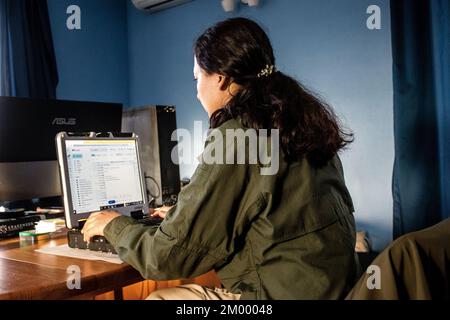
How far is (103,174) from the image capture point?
1.35m

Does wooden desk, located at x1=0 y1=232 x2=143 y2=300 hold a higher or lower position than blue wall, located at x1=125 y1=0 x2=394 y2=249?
lower

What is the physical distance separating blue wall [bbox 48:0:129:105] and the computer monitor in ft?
5.90

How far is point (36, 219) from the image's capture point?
154 cm

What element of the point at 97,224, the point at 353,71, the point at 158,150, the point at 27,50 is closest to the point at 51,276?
the point at 97,224

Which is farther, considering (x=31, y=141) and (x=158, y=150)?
(x=158, y=150)

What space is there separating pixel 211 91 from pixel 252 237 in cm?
41

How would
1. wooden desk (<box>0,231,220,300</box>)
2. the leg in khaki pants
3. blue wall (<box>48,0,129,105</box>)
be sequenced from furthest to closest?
blue wall (<box>48,0,129,105</box>), the leg in khaki pants, wooden desk (<box>0,231,220,300</box>)

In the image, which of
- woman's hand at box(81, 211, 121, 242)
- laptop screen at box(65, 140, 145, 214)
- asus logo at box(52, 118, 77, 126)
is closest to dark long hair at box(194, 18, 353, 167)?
woman's hand at box(81, 211, 121, 242)

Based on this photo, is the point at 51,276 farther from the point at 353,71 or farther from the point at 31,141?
the point at 353,71

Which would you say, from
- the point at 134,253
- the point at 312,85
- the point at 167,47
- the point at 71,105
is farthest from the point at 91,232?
the point at 167,47

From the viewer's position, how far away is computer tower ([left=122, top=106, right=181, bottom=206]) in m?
1.88

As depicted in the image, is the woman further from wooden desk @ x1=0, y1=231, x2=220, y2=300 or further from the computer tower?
the computer tower

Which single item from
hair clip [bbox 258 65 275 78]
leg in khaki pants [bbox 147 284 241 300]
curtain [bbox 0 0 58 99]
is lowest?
leg in khaki pants [bbox 147 284 241 300]
